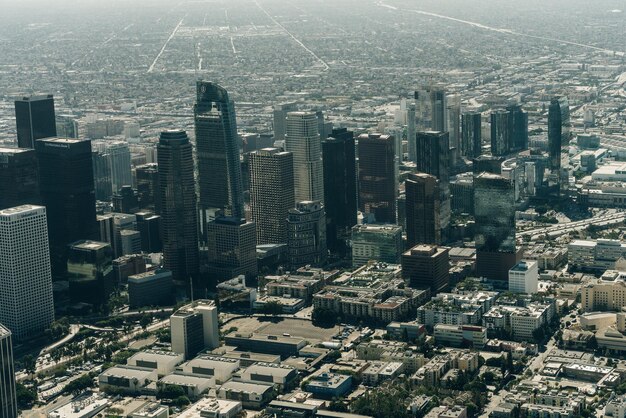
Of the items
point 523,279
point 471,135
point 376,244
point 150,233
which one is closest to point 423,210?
point 376,244

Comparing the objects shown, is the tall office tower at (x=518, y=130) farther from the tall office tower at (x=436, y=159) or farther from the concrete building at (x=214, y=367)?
the concrete building at (x=214, y=367)

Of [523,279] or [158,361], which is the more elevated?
[523,279]

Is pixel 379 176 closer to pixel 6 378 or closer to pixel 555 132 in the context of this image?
pixel 555 132

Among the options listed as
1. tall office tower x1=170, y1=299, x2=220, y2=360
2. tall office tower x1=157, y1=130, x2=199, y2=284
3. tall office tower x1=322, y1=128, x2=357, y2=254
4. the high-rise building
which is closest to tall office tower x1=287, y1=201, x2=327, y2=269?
tall office tower x1=322, y1=128, x2=357, y2=254

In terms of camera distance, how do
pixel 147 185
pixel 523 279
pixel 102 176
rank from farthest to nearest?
pixel 102 176, pixel 147 185, pixel 523 279

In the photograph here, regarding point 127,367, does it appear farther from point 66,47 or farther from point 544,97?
point 66,47

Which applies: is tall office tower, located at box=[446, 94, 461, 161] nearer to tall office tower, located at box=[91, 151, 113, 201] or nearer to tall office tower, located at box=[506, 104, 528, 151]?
tall office tower, located at box=[506, 104, 528, 151]
